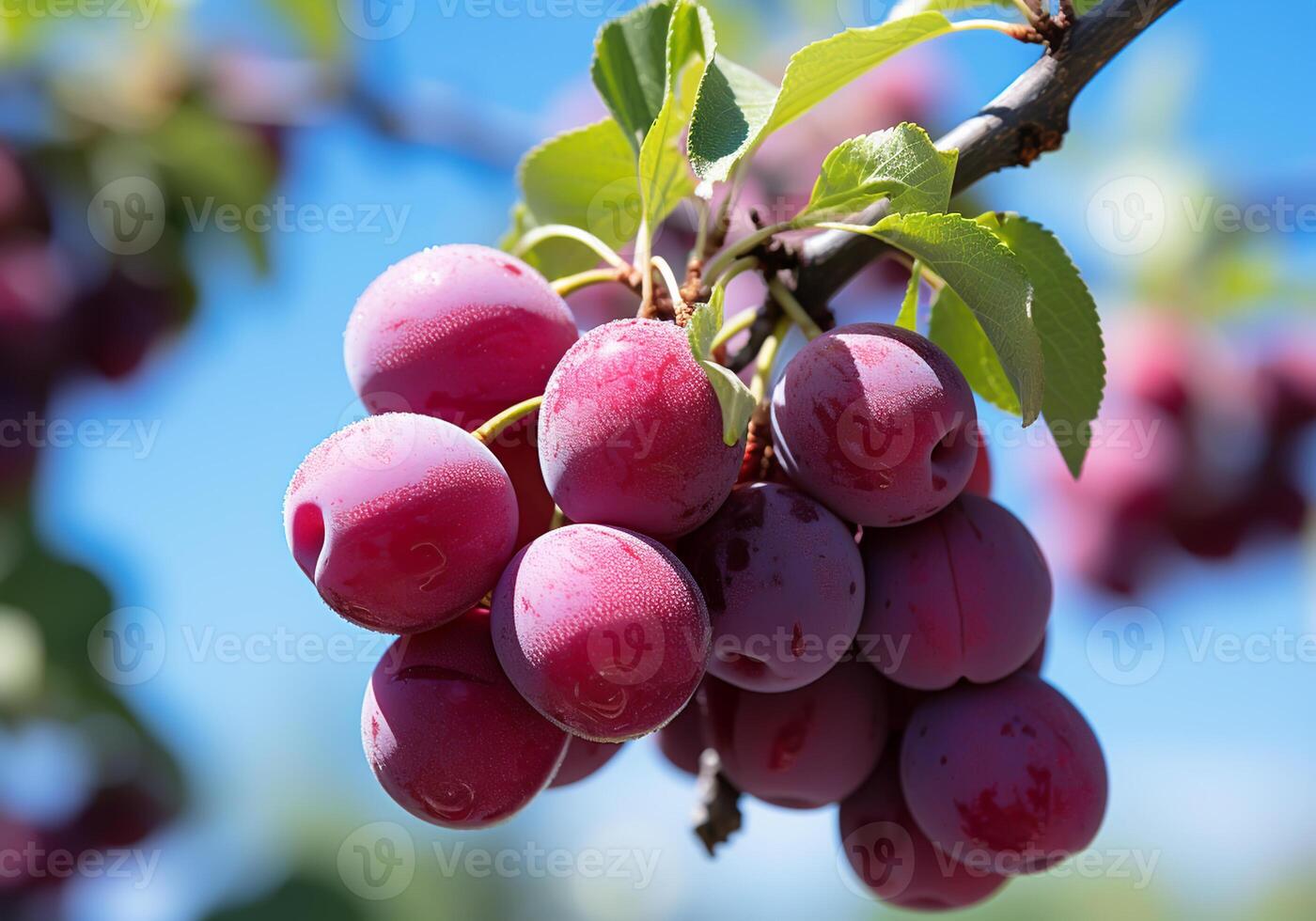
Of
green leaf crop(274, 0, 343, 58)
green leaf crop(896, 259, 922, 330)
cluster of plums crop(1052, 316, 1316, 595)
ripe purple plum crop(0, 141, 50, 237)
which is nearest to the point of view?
green leaf crop(896, 259, 922, 330)

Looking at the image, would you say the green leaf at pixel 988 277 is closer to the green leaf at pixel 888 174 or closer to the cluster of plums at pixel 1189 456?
the green leaf at pixel 888 174

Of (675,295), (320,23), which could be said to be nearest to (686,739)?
(675,295)

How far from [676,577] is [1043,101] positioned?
45 cm

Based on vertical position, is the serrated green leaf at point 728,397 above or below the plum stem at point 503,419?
above

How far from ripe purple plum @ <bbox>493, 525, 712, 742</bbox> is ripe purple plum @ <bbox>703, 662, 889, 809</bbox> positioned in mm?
208

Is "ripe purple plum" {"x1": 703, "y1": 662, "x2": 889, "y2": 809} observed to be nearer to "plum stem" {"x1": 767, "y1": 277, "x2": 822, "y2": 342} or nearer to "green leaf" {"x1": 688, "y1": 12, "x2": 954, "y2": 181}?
"plum stem" {"x1": 767, "y1": 277, "x2": 822, "y2": 342}

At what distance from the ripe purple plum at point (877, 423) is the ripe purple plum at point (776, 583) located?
0.11 feet

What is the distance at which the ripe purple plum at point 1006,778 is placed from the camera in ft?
2.74

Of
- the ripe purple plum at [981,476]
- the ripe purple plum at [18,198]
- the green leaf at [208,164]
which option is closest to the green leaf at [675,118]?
the ripe purple plum at [981,476]

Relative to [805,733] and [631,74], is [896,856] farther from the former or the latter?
[631,74]

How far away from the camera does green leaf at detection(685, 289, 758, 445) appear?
0.64m

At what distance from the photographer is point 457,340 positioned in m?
0.77

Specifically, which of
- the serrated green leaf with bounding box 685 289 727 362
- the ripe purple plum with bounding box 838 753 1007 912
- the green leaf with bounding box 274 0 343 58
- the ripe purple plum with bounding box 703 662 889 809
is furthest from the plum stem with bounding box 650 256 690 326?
the green leaf with bounding box 274 0 343 58

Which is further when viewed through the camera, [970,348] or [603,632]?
[970,348]
